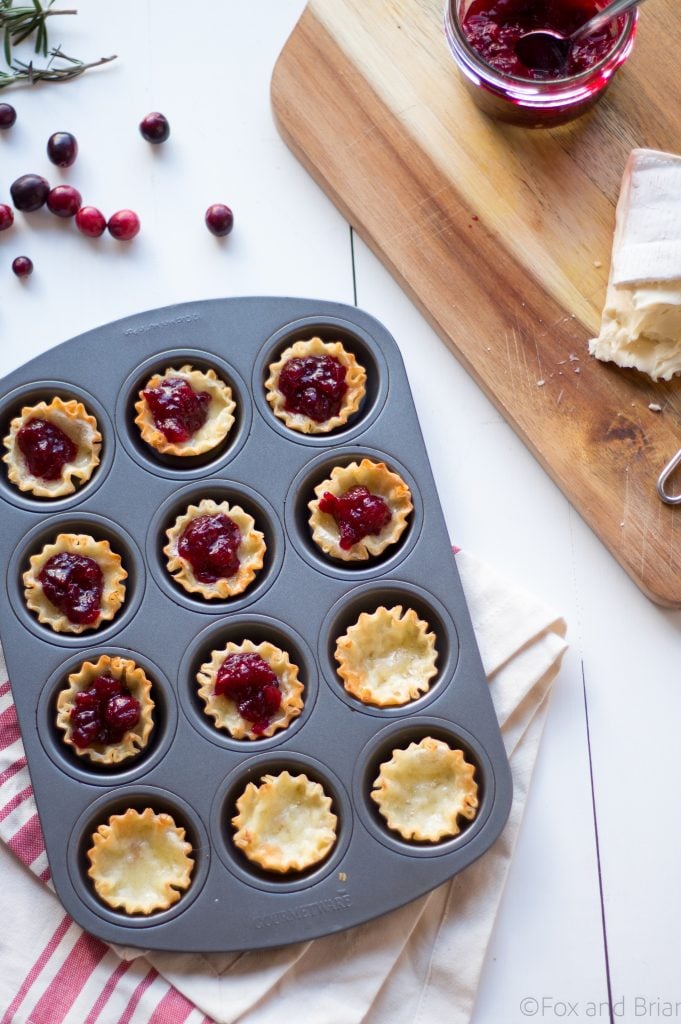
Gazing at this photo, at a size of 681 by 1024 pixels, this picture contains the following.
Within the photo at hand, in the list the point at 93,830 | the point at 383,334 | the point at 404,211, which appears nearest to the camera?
the point at 93,830

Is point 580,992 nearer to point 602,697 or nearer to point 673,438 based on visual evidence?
point 602,697

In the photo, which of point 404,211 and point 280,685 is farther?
point 404,211

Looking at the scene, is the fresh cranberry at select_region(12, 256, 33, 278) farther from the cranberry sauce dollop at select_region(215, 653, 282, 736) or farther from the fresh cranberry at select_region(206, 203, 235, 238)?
the cranberry sauce dollop at select_region(215, 653, 282, 736)

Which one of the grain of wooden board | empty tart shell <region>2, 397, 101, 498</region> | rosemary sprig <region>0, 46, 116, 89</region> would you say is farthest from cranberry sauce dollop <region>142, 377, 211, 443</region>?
rosemary sprig <region>0, 46, 116, 89</region>

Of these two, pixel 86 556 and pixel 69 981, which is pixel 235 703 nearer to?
pixel 86 556

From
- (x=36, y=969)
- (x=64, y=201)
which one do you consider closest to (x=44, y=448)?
(x=64, y=201)

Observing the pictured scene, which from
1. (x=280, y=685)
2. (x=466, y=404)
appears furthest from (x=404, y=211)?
(x=280, y=685)

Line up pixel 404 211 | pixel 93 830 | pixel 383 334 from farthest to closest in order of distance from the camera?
pixel 404 211
pixel 383 334
pixel 93 830

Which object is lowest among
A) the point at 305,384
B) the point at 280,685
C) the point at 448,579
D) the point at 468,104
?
the point at 280,685
